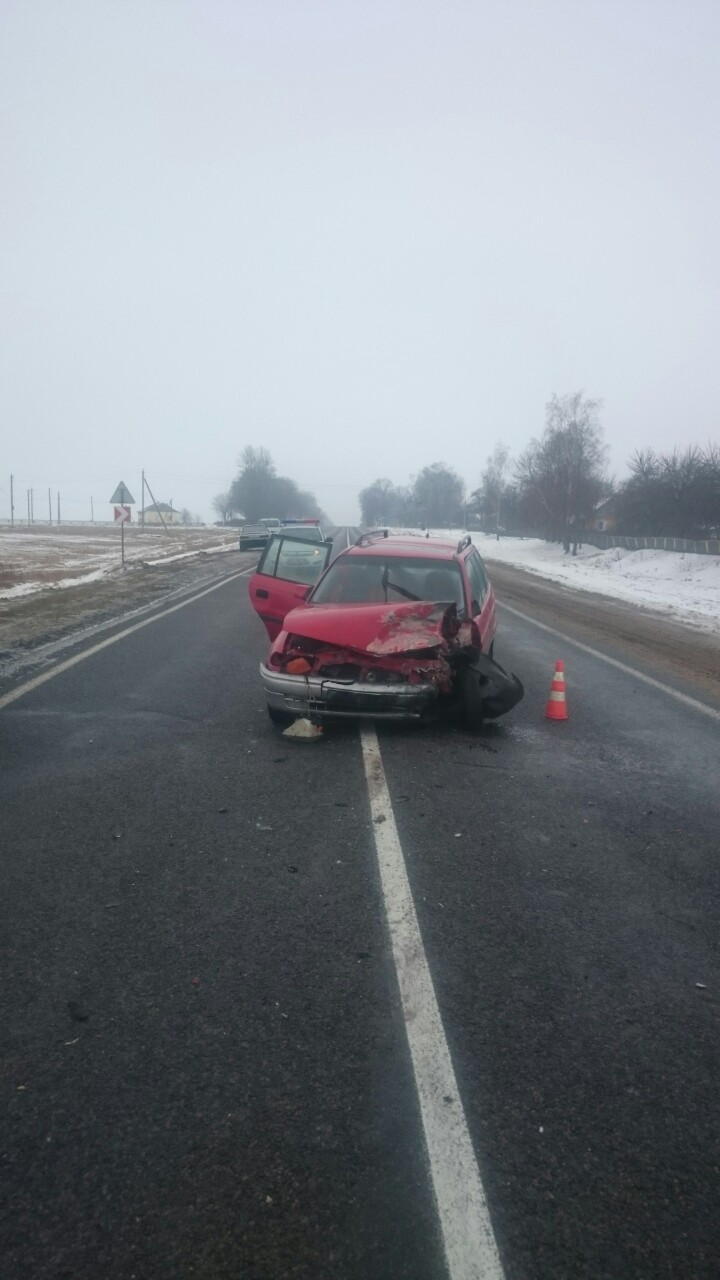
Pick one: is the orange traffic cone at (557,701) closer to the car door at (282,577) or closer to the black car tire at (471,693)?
the black car tire at (471,693)

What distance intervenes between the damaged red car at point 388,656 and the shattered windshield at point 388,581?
0.04ft

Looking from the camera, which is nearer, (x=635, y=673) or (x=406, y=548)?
(x=406, y=548)

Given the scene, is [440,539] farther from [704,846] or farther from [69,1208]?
[69,1208]

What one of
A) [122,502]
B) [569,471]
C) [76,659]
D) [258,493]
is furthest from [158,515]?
[76,659]

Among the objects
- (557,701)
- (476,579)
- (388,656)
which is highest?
(476,579)

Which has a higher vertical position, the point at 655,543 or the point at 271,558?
the point at 271,558

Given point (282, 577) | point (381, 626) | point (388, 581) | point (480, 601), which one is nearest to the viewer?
point (381, 626)

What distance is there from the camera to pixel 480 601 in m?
8.41

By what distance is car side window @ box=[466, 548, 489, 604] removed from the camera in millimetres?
8344

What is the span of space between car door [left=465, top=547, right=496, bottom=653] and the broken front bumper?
119cm

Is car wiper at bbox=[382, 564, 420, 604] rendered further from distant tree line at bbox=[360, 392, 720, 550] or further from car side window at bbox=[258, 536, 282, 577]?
distant tree line at bbox=[360, 392, 720, 550]

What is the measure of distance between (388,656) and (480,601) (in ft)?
6.57

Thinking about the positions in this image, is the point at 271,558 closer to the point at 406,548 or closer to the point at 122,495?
the point at 406,548

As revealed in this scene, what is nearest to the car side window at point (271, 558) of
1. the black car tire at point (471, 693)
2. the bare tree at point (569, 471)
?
the black car tire at point (471, 693)
